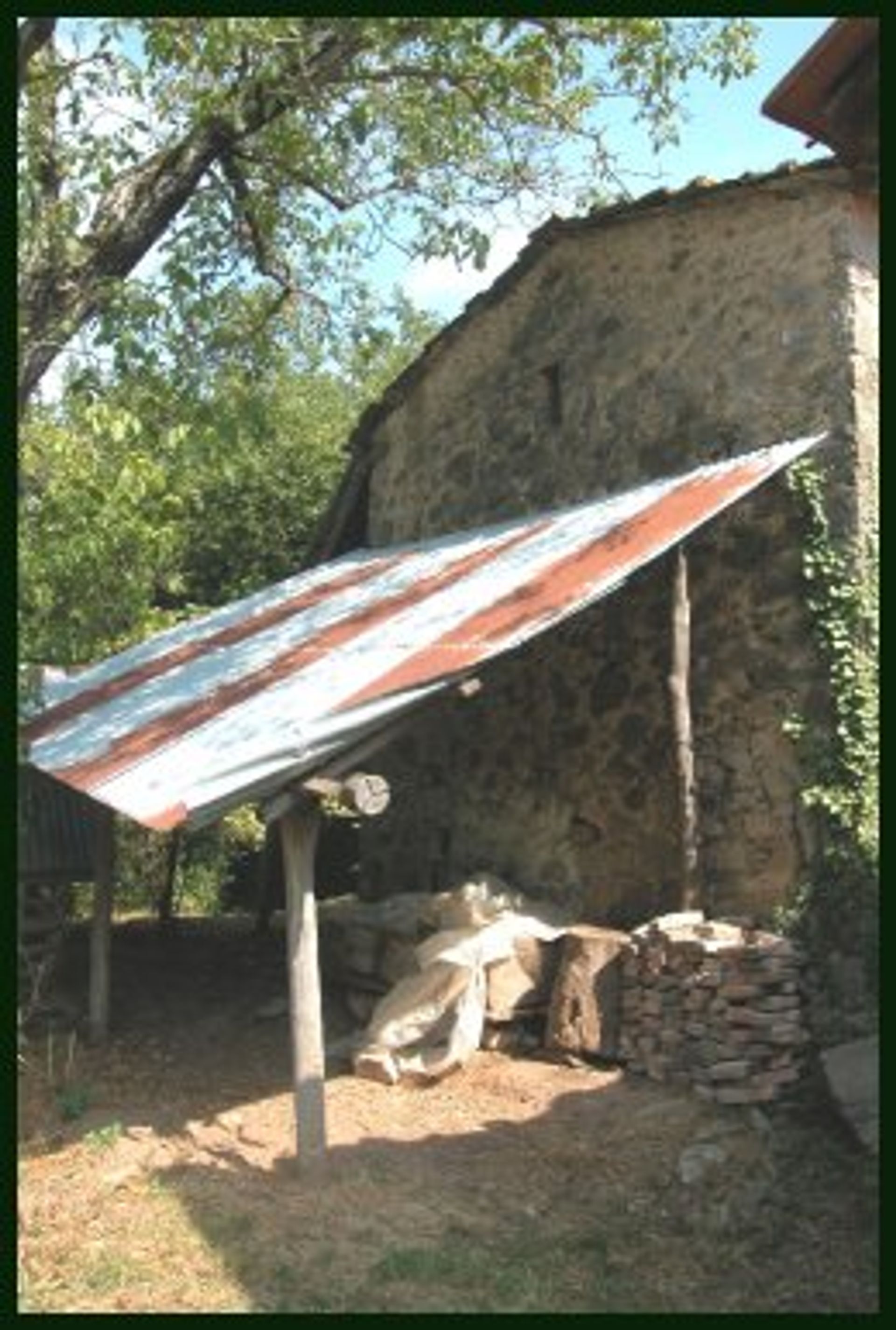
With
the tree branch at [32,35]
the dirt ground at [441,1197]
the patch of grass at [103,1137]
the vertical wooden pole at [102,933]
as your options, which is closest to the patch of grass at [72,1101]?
the dirt ground at [441,1197]

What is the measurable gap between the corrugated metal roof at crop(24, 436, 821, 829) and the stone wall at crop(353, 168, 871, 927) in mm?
477

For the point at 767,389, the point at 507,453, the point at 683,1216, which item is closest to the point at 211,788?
the point at 683,1216

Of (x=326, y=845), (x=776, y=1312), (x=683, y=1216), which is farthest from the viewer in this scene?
(x=326, y=845)

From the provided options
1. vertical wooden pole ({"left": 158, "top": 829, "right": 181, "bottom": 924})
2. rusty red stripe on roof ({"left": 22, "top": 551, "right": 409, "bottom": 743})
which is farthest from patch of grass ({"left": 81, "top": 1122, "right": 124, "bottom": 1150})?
vertical wooden pole ({"left": 158, "top": 829, "right": 181, "bottom": 924})

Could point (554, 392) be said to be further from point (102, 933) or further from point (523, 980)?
point (102, 933)

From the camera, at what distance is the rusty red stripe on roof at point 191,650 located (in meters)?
9.94

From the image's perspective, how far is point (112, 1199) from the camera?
655 centimetres

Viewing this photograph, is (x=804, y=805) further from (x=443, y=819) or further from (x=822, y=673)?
(x=443, y=819)

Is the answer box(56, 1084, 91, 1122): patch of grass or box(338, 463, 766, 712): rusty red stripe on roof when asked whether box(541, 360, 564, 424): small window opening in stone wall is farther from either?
box(56, 1084, 91, 1122): patch of grass

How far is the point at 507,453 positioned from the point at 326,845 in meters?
4.42

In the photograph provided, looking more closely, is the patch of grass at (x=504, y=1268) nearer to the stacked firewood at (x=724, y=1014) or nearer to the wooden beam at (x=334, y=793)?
the stacked firewood at (x=724, y=1014)

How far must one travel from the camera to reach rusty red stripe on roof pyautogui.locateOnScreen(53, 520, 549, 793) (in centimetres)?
785

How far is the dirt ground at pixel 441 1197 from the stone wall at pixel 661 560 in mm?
1683

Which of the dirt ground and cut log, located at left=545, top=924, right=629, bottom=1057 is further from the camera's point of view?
cut log, located at left=545, top=924, right=629, bottom=1057
